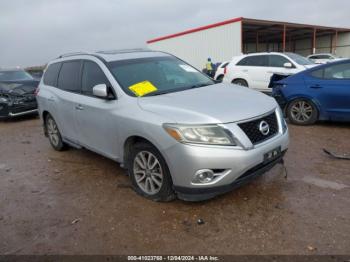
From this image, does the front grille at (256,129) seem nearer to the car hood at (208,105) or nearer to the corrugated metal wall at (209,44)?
the car hood at (208,105)

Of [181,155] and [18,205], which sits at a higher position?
[181,155]

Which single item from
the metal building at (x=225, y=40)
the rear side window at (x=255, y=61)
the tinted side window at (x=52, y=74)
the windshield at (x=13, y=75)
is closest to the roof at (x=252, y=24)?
the metal building at (x=225, y=40)

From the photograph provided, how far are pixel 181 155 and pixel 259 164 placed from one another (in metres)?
0.84

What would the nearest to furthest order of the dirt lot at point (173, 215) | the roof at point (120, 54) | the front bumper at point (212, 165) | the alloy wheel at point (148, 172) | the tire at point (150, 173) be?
the dirt lot at point (173, 215) → the front bumper at point (212, 165) → the tire at point (150, 173) → the alloy wheel at point (148, 172) → the roof at point (120, 54)

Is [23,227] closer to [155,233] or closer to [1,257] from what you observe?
[1,257]

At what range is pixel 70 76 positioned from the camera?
5.07 m

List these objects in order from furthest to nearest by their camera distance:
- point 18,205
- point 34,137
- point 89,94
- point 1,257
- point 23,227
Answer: point 34,137 < point 89,94 < point 18,205 < point 23,227 < point 1,257

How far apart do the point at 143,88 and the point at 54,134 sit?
2.83 meters

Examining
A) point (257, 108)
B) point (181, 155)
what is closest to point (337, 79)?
point (257, 108)

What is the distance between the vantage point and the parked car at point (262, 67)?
10.3 metres

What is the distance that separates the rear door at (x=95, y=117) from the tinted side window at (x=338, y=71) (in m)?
4.86

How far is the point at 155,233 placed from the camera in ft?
10.1

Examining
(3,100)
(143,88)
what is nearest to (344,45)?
(3,100)

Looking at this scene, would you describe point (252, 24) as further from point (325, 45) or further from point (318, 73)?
point (318, 73)
